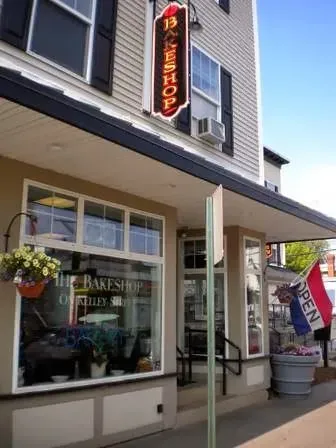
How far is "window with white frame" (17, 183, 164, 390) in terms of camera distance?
6.21 m

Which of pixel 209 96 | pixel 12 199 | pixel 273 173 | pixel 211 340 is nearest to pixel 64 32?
pixel 12 199

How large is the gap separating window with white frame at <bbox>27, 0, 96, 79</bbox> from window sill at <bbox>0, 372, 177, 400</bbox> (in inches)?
161

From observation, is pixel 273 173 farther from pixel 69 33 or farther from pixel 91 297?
pixel 91 297

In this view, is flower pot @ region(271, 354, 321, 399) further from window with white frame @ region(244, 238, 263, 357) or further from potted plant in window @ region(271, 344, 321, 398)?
window with white frame @ region(244, 238, 263, 357)

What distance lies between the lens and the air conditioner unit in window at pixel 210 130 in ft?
31.5

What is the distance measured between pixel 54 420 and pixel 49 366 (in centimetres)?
62

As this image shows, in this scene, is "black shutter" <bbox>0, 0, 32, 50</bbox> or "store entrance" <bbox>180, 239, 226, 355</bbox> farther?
"store entrance" <bbox>180, 239, 226, 355</bbox>

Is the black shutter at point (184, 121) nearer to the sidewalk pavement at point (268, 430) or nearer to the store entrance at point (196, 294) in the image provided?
the store entrance at point (196, 294)

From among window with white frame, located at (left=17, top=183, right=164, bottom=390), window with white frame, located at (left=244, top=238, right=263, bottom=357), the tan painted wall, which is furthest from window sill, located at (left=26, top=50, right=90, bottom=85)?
window with white frame, located at (left=244, top=238, right=263, bottom=357)

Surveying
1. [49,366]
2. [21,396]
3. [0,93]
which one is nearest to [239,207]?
[49,366]

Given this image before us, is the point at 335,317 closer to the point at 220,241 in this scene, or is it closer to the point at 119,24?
the point at 119,24

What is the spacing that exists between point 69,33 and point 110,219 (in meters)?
2.65

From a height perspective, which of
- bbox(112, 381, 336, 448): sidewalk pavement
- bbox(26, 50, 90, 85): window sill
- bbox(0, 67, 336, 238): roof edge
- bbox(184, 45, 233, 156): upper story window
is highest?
bbox(184, 45, 233, 156): upper story window

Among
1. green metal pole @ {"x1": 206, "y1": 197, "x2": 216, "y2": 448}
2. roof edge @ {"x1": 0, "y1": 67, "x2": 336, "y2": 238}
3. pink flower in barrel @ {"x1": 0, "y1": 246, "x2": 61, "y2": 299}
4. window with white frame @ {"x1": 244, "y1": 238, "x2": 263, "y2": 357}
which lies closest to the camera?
green metal pole @ {"x1": 206, "y1": 197, "x2": 216, "y2": 448}
